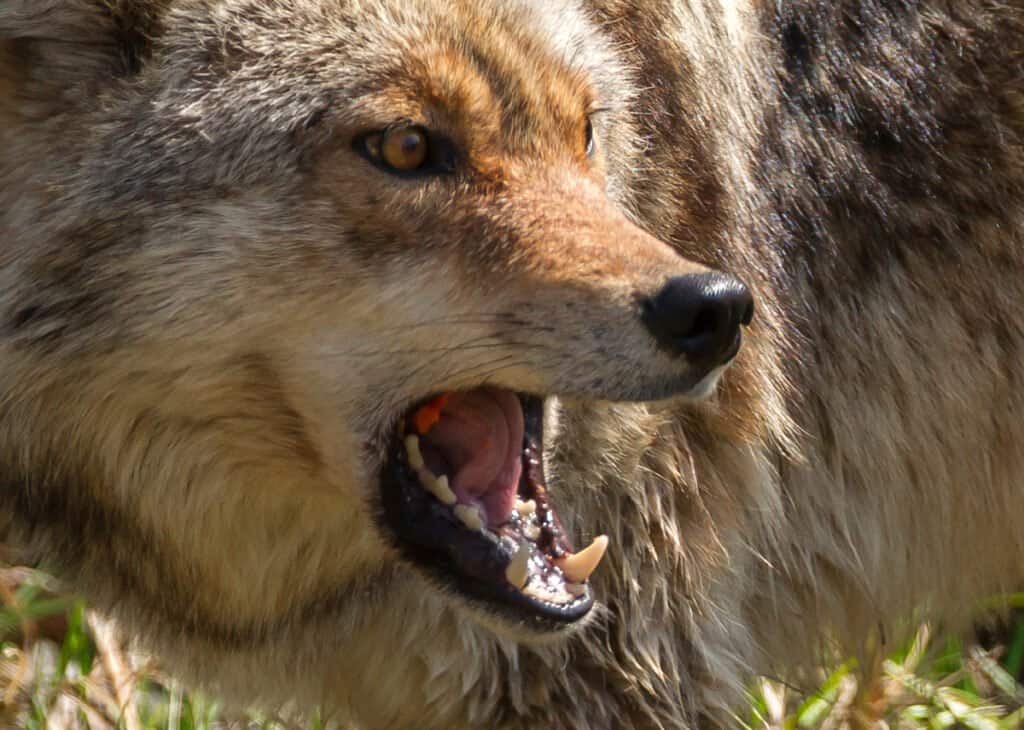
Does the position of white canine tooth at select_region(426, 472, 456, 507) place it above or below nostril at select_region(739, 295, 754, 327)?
below

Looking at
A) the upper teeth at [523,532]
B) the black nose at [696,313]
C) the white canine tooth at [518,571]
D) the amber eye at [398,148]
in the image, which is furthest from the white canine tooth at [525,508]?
the amber eye at [398,148]

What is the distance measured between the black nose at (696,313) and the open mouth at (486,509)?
42 cm

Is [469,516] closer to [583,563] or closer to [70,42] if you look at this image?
[583,563]

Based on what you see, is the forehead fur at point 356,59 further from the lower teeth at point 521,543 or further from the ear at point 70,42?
Result: the lower teeth at point 521,543

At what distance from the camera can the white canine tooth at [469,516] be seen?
264 centimetres

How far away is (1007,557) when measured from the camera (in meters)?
3.66

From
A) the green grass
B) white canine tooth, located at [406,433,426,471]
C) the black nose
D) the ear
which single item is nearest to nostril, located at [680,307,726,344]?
the black nose

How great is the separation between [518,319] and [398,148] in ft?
1.17

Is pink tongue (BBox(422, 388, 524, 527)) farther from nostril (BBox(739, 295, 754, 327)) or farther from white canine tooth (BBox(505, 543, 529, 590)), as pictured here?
nostril (BBox(739, 295, 754, 327))

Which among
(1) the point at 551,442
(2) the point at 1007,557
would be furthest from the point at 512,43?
(2) the point at 1007,557

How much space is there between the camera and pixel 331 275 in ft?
8.25

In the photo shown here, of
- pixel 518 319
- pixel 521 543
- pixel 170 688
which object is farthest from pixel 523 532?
pixel 170 688

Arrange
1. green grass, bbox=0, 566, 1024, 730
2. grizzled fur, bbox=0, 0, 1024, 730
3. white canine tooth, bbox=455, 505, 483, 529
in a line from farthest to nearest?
green grass, bbox=0, 566, 1024, 730
white canine tooth, bbox=455, 505, 483, 529
grizzled fur, bbox=0, 0, 1024, 730

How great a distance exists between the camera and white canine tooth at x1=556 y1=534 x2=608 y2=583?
2.65m
